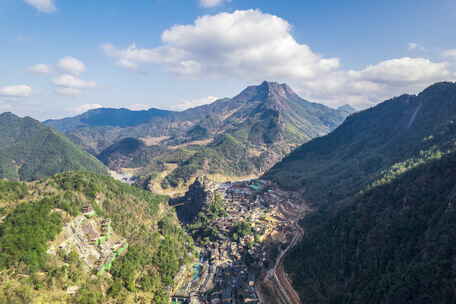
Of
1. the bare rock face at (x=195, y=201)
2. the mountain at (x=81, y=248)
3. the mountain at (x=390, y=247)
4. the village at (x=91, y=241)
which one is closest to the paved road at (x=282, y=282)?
the mountain at (x=390, y=247)

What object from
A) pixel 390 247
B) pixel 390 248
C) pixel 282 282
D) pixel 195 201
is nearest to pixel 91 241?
pixel 282 282

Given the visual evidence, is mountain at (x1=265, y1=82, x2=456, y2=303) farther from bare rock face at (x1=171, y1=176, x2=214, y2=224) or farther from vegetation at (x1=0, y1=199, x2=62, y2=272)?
vegetation at (x1=0, y1=199, x2=62, y2=272)

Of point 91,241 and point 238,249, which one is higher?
point 91,241

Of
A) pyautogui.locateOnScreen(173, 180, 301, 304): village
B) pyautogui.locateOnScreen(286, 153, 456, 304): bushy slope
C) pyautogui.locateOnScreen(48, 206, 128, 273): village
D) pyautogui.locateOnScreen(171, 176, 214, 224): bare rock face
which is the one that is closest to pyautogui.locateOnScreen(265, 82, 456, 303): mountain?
pyautogui.locateOnScreen(286, 153, 456, 304): bushy slope

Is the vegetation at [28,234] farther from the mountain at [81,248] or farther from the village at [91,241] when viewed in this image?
the village at [91,241]

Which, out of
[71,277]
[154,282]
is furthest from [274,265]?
[71,277]

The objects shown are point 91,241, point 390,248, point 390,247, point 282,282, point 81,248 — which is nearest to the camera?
point 390,248

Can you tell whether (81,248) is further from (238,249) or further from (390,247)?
(390,247)
